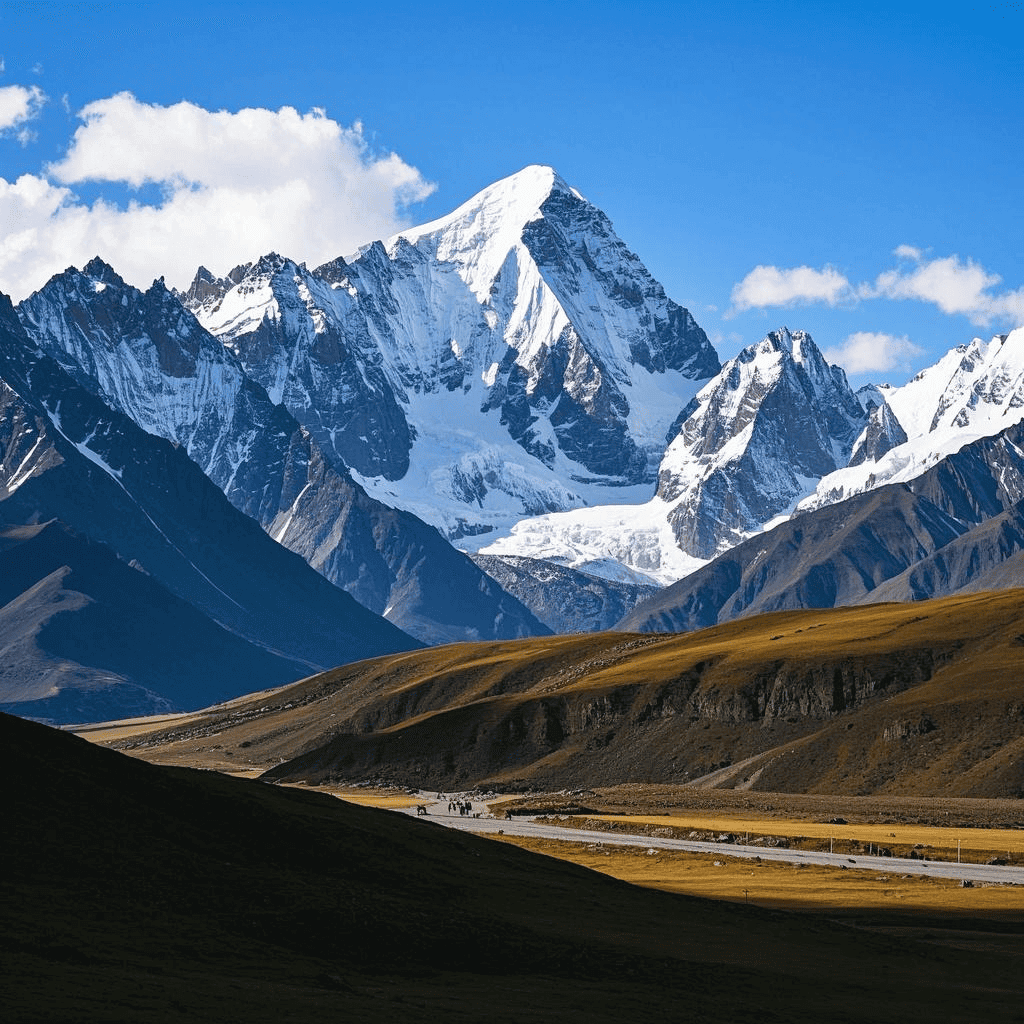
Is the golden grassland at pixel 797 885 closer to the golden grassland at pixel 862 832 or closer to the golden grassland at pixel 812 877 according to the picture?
the golden grassland at pixel 812 877

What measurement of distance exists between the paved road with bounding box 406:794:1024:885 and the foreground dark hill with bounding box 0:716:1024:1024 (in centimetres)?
2960

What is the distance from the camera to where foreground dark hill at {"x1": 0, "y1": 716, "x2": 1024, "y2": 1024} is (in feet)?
143

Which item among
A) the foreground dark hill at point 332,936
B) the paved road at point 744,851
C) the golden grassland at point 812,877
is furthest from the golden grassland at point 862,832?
the foreground dark hill at point 332,936

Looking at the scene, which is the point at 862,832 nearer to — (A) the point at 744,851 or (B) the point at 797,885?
(A) the point at 744,851

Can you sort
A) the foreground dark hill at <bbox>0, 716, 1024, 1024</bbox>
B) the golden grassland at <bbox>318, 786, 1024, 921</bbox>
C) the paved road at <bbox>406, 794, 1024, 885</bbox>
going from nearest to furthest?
the foreground dark hill at <bbox>0, 716, 1024, 1024</bbox> → the golden grassland at <bbox>318, 786, 1024, 921</bbox> → the paved road at <bbox>406, 794, 1024, 885</bbox>

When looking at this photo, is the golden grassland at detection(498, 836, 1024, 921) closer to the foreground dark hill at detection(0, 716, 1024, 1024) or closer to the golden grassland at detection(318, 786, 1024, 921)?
the golden grassland at detection(318, 786, 1024, 921)

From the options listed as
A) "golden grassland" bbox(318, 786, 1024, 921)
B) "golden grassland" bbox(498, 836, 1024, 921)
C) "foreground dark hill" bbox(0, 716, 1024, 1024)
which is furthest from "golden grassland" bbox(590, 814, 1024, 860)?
"foreground dark hill" bbox(0, 716, 1024, 1024)

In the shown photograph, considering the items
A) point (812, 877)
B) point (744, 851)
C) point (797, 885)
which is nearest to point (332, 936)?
point (797, 885)

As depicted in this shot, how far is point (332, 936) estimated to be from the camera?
51969mm

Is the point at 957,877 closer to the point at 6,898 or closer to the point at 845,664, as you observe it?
the point at 6,898

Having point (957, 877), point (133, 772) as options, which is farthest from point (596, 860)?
point (133, 772)

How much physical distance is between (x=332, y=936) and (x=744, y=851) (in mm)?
66590

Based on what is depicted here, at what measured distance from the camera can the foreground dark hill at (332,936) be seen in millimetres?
43531

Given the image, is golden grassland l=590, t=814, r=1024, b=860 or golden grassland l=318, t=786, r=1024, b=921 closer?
golden grassland l=318, t=786, r=1024, b=921
